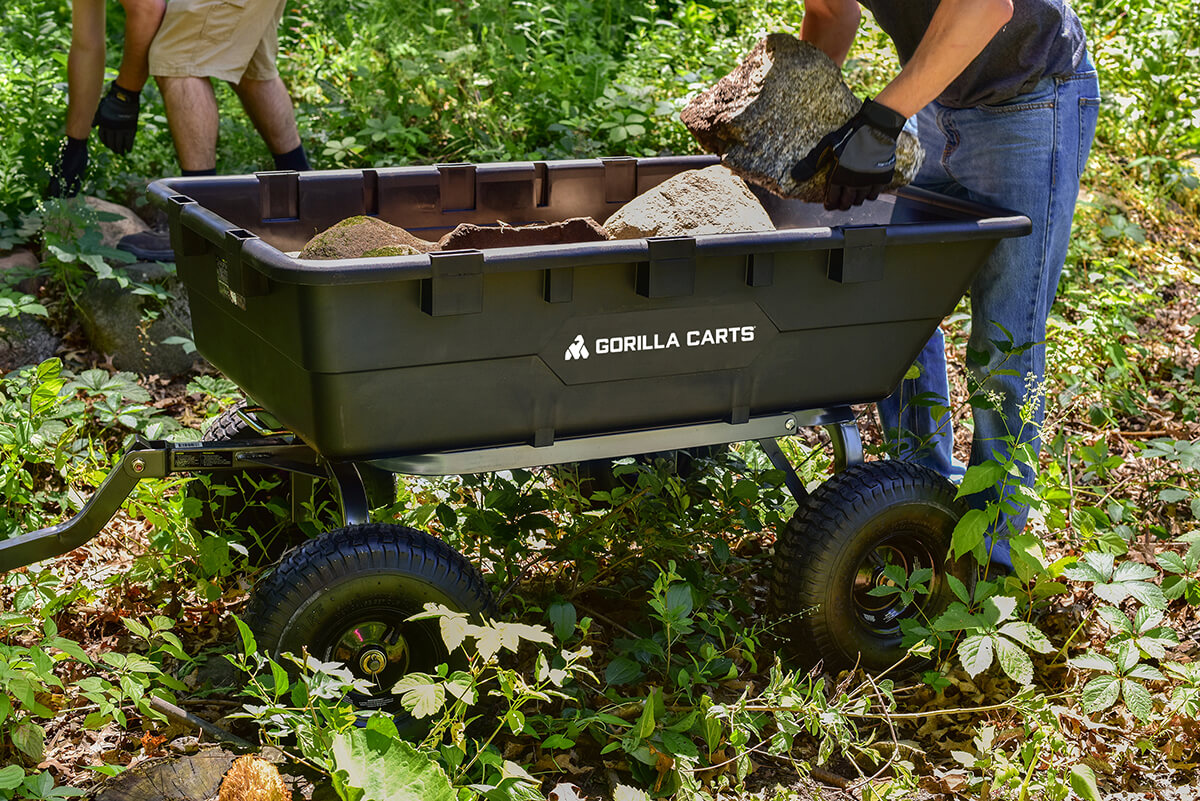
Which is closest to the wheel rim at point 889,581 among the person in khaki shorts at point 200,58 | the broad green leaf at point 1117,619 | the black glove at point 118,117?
the broad green leaf at point 1117,619

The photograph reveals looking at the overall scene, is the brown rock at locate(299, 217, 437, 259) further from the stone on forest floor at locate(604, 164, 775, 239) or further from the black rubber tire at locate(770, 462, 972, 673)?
the black rubber tire at locate(770, 462, 972, 673)

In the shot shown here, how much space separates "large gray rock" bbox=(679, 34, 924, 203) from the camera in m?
2.46

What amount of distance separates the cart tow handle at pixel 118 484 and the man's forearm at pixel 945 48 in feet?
4.40

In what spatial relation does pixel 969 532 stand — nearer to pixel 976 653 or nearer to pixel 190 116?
pixel 976 653

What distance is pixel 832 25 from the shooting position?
8.90 ft

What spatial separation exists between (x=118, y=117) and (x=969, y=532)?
3127 mm

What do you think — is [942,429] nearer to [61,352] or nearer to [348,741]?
[348,741]

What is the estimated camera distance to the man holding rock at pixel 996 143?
89.3 inches

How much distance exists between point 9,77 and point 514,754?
141 inches

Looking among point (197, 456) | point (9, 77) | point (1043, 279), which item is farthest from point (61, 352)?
point (1043, 279)

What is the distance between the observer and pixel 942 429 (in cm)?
288

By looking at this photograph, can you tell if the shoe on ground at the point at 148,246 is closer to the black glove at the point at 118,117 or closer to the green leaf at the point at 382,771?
the black glove at the point at 118,117

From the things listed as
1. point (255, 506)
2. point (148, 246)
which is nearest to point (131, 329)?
point (148, 246)

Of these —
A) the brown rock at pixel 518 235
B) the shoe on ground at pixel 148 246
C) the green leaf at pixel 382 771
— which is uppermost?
the brown rock at pixel 518 235
